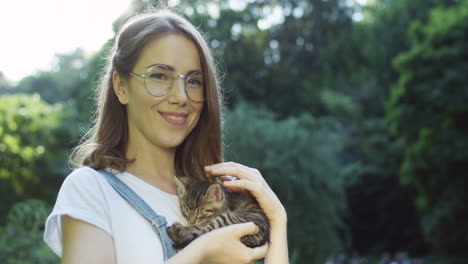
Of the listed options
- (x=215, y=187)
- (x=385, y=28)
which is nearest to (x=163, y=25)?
(x=215, y=187)

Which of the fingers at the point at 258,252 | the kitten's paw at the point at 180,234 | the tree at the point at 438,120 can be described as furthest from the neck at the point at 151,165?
the tree at the point at 438,120

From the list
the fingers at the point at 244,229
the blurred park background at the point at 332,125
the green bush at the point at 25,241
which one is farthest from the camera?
the blurred park background at the point at 332,125

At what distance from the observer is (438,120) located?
25.7m

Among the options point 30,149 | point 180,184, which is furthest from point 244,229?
point 30,149

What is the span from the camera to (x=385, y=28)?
34438 mm

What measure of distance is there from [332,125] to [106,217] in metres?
24.3

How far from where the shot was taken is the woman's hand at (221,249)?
7.36 feet

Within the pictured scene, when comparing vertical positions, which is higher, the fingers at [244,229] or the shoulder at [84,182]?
the shoulder at [84,182]

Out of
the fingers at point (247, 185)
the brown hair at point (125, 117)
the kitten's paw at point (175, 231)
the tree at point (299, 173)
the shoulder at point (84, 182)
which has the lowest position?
the tree at point (299, 173)

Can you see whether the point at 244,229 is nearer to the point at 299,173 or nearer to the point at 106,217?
the point at 106,217

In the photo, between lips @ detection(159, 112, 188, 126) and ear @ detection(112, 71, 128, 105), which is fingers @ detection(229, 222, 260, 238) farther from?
ear @ detection(112, 71, 128, 105)

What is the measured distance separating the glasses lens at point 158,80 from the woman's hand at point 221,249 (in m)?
0.69

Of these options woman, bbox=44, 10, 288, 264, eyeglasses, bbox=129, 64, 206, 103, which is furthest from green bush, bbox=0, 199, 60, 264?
eyeglasses, bbox=129, 64, 206, 103

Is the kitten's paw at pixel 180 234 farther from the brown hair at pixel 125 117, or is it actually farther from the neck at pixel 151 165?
the brown hair at pixel 125 117
